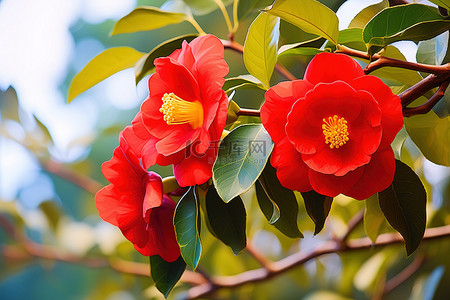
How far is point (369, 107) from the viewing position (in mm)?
346

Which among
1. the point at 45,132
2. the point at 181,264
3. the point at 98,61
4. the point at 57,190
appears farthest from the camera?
the point at 57,190

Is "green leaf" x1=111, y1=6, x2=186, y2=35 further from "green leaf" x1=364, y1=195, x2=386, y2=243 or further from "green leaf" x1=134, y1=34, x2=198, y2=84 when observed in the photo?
"green leaf" x1=364, y1=195, x2=386, y2=243

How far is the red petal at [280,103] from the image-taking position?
0.36 metres

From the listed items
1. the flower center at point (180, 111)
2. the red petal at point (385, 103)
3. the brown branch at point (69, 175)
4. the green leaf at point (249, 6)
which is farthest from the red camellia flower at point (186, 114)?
the brown branch at point (69, 175)

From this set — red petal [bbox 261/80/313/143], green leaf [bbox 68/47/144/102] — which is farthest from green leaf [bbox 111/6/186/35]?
red petal [bbox 261/80/313/143]

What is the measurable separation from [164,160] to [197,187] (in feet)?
0.14

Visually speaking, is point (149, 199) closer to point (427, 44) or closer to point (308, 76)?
point (308, 76)

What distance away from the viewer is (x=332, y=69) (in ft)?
1.18

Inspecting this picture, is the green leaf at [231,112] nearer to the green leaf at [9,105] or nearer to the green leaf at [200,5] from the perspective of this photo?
the green leaf at [200,5]

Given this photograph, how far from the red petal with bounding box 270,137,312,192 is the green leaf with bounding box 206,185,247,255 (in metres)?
0.09

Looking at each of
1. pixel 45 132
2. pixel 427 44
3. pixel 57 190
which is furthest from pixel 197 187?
pixel 57 190

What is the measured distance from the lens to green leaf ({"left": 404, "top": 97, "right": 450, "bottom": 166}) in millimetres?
492

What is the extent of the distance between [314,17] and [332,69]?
6 centimetres

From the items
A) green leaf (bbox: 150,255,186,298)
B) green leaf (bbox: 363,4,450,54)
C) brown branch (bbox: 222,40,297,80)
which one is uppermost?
green leaf (bbox: 363,4,450,54)
